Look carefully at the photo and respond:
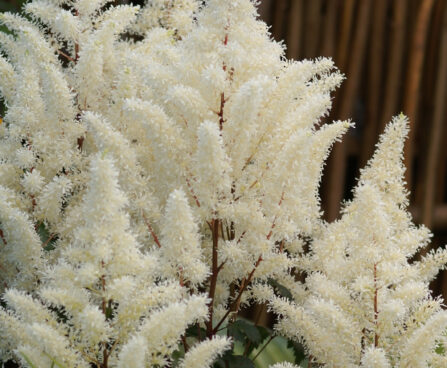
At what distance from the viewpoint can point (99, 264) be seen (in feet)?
1.92

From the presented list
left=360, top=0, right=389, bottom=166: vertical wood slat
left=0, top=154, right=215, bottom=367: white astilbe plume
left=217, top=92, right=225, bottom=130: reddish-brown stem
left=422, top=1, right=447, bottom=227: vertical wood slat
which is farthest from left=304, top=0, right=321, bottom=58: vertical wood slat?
left=0, top=154, right=215, bottom=367: white astilbe plume

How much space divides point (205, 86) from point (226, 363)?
0.25 m

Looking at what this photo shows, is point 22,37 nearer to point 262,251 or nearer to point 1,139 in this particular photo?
point 1,139

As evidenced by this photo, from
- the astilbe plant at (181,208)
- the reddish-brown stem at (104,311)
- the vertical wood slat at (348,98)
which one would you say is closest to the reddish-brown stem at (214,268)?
the astilbe plant at (181,208)

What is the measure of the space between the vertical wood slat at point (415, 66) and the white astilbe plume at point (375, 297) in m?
0.84

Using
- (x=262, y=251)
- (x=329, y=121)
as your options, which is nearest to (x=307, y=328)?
(x=262, y=251)

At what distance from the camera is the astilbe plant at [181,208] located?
23.1 inches

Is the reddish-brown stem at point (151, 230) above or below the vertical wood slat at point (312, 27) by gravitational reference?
below

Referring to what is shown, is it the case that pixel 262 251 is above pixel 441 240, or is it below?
below

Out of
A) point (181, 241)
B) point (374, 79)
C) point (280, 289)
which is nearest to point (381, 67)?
point (374, 79)

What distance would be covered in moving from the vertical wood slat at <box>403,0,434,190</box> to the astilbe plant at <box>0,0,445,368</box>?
2.72ft

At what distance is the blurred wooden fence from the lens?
1.51 metres

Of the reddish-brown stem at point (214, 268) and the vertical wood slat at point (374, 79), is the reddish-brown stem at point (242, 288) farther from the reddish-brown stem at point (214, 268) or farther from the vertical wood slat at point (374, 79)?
the vertical wood slat at point (374, 79)

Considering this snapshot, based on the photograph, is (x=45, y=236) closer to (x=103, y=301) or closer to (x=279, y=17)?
(x=103, y=301)
